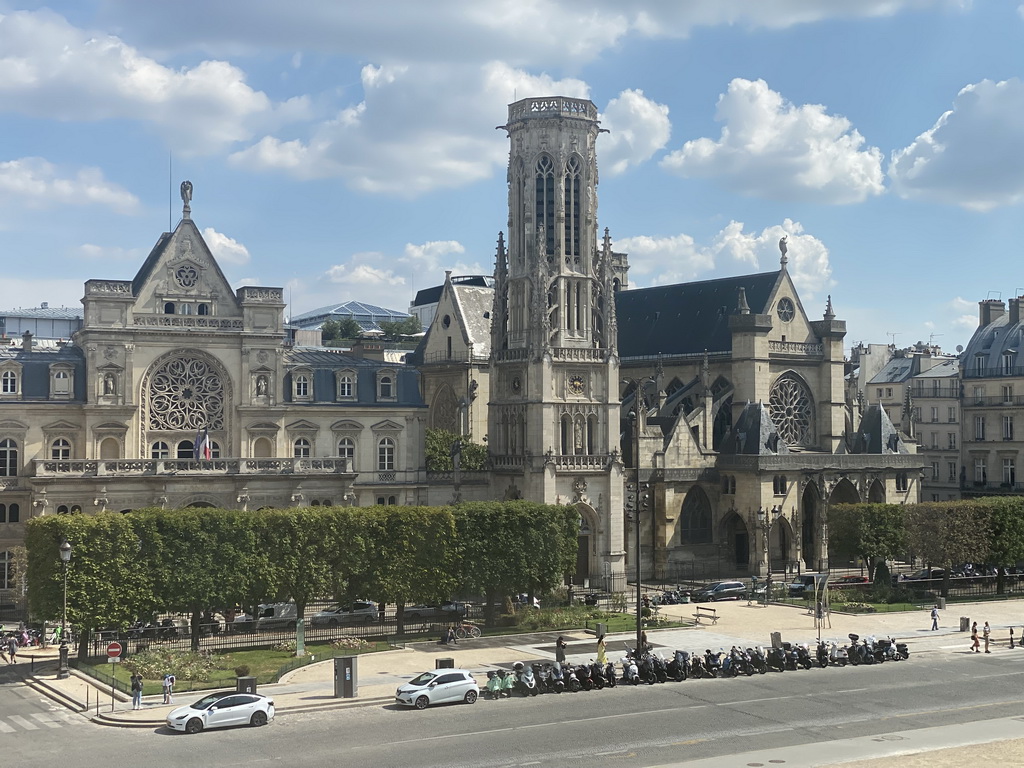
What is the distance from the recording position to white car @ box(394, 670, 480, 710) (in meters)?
45.9

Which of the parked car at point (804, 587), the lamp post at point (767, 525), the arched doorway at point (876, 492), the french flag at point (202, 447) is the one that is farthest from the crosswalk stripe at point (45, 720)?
the arched doorway at point (876, 492)

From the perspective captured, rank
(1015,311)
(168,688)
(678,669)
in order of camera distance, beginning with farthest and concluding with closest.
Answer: (1015,311) → (678,669) → (168,688)

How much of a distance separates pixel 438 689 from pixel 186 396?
34.6 meters

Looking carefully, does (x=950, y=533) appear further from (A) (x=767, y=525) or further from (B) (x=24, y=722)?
(B) (x=24, y=722)

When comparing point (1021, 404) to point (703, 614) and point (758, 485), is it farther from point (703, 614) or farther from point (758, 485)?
point (703, 614)

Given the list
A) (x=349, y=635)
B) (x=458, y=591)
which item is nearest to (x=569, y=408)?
(x=458, y=591)

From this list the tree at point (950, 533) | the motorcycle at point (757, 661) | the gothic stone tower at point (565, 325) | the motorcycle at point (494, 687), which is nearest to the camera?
the motorcycle at point (494, 687)

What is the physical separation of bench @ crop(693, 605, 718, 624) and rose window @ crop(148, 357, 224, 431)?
96.8 ft

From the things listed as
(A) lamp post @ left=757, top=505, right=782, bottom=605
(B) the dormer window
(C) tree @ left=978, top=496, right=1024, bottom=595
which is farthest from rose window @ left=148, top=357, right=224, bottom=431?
(C) tree @ left=978, top=496, right=1024, bottom=595

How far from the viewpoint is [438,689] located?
46.2 metres

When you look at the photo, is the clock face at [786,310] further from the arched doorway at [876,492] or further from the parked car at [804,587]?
the parked car at [804,587]

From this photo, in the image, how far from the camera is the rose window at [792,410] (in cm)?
9762

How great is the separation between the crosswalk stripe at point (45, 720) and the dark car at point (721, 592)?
43105 mm

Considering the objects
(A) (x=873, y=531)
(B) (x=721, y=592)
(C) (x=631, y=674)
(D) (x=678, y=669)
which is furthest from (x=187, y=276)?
(A) (x=873, y=531)
